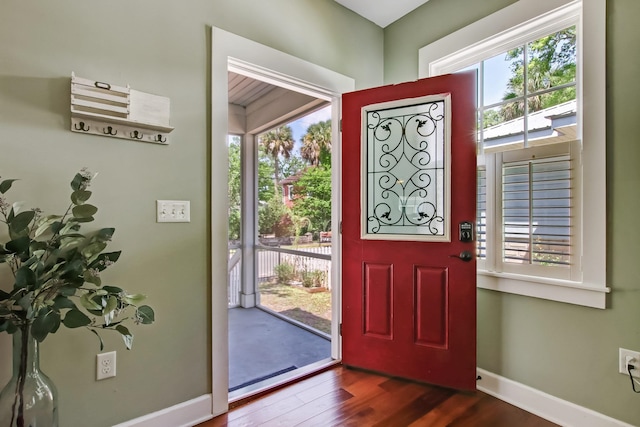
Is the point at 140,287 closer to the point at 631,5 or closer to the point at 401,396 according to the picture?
the point at 401,396

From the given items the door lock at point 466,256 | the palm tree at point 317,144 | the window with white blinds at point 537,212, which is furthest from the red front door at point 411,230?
the palm tree at point 317,144

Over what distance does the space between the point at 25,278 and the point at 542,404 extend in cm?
251

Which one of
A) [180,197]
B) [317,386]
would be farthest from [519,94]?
[317,386]

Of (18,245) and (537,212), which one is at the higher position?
(537,212)

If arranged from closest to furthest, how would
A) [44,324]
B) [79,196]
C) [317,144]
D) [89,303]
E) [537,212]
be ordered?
[44,324]
[89,303]
[79,196]
[537,212]
[317,144]

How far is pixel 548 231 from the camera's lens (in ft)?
5.99

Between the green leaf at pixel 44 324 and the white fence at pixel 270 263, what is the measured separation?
10.2 feet

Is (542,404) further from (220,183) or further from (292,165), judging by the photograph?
(292,165)

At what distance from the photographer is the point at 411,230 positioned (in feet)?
7.27

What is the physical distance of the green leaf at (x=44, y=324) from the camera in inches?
41.1

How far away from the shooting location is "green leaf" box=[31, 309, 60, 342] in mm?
1044

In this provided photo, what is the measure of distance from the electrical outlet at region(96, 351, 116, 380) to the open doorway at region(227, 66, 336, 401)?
7.30 feet

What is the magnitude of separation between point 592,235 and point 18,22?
112 inches

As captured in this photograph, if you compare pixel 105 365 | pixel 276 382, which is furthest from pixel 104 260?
pixel 276 382
